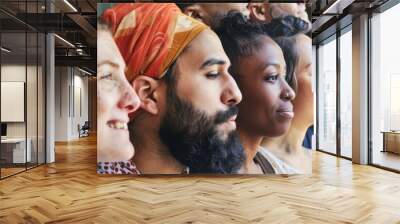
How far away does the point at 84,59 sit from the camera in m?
13.0

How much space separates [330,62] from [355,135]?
2.80m

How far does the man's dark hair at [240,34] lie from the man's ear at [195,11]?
37 cm

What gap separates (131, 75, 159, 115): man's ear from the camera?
6281mm

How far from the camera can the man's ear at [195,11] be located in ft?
21.1

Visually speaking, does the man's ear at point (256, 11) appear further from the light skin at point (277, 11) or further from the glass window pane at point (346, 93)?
the glass window pane at point (346, 93)

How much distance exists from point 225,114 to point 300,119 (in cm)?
128

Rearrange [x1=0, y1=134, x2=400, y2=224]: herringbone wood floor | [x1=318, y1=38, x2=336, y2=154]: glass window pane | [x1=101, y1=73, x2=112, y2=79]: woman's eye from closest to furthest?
[x1=0, y1=134, x2=400, y2=224]: herringbone wood floor < [x1=101, y1=73, x2=112, y2=79]: woman's eye < [x1=318, y1=38, x2=336, y2=154]: glass window pane

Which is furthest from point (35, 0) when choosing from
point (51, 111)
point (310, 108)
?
point (310, 108)

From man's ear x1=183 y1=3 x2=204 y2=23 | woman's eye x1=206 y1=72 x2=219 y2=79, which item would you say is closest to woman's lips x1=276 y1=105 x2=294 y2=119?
woman's eye x1=206 y1=72 x2=219 y2=79

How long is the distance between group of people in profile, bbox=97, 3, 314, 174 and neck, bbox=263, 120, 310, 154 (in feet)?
0.06

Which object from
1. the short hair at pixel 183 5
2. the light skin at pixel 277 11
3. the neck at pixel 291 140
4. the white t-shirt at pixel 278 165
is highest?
the short hair at pixel 183 5

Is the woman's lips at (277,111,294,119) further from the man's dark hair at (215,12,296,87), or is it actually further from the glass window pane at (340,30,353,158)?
the glass window pane at (340,30,353,158)

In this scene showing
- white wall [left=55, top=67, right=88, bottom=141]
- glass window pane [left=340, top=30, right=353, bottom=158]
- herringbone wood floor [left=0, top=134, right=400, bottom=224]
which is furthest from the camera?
white wall [left=55, top=67, right=88, bottom=141]

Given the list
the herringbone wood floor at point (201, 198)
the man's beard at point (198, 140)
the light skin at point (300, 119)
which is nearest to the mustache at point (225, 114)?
the man's beard at point (198, 140)
